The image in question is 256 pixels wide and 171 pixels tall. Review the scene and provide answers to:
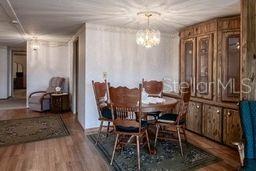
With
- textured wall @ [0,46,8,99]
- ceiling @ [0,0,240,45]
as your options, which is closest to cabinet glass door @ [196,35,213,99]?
ceiling @ [0,0,240,45]

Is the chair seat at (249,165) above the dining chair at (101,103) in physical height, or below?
below

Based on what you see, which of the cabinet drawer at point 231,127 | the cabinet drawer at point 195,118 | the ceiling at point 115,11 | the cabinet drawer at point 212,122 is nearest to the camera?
Result: the ceiling at point 115,11

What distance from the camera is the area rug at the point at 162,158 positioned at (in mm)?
2672

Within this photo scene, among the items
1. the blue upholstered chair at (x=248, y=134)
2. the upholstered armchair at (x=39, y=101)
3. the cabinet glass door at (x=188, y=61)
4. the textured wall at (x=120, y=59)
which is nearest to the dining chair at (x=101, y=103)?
the textured wall at (x=120, y=59)

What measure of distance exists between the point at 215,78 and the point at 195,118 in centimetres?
90

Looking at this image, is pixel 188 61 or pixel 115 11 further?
pixel 188 61

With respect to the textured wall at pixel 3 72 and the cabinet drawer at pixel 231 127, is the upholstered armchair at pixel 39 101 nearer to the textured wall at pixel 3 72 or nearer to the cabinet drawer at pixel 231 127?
the textured wall at pixel 3 72

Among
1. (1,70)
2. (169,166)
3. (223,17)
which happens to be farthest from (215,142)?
(1,70)

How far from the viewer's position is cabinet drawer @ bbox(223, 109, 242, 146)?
326 cm

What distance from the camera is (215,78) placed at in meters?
3.75

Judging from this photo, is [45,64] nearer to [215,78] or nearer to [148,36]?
[148,36]

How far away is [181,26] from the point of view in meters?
4.41

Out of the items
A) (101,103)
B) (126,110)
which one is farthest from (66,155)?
(126,110)

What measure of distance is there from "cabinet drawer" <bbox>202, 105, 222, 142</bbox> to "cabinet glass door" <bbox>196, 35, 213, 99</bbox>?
27 cm
